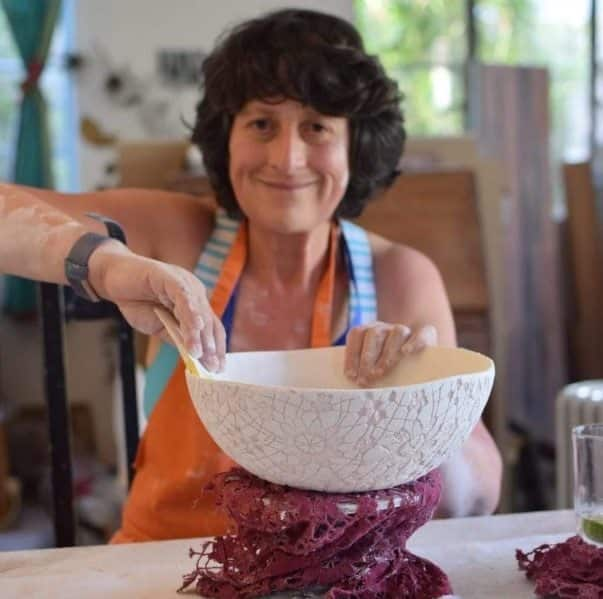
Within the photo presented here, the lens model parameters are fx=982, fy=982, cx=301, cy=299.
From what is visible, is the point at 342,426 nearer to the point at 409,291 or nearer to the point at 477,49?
the point at 409,291

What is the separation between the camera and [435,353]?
2.79ft

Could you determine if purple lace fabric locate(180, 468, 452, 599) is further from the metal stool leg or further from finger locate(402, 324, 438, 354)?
the metal stool leg

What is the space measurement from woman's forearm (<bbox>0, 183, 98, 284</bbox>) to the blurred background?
195cm

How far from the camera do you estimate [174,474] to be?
1.18 meters

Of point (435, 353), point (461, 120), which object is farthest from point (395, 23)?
point (435, 353)

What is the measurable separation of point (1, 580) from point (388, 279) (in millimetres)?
670

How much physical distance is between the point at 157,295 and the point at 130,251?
14 cm

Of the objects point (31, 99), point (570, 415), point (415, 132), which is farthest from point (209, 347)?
point (415, 132)

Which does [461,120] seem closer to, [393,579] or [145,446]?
[145,446]

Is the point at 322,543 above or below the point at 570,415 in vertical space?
above

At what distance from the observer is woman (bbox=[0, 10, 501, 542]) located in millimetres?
1172

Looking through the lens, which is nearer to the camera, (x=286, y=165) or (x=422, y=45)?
(x=286, y=165)

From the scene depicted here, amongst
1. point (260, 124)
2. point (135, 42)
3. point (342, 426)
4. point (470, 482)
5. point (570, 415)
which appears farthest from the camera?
point (135, 42)

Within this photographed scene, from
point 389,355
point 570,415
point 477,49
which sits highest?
point 477,49
